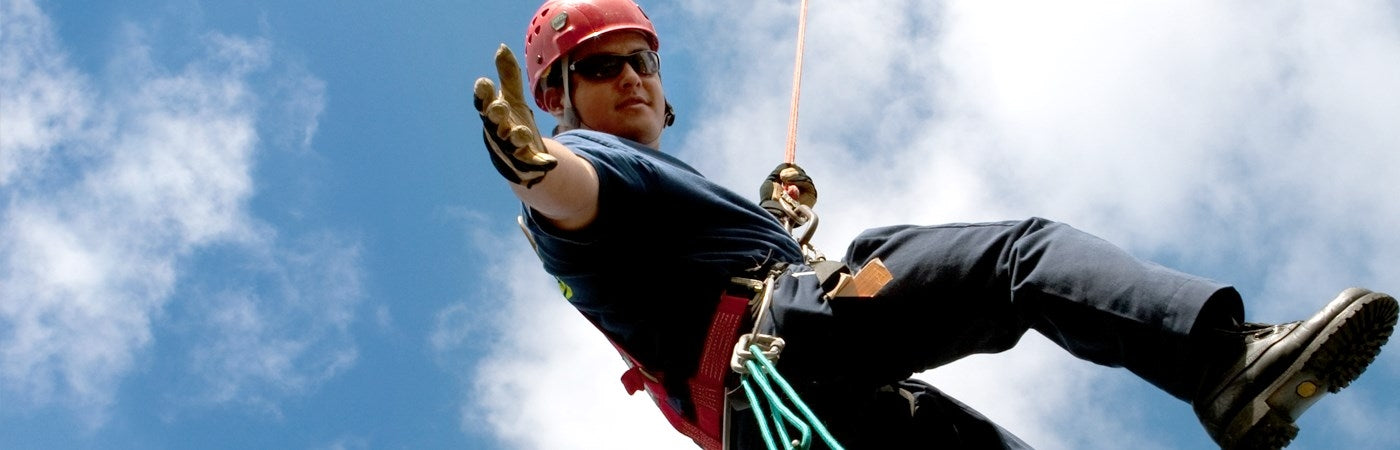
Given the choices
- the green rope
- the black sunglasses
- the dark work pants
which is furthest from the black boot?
the black sunglasses

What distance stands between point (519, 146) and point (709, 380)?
1.08 m

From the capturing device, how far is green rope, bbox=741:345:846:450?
321cm

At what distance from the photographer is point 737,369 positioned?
12.3 ft

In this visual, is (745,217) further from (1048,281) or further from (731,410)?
(1048,281)

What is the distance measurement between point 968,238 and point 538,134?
1128 mm

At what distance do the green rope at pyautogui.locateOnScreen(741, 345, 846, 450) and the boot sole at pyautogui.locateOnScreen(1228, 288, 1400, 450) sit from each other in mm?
867

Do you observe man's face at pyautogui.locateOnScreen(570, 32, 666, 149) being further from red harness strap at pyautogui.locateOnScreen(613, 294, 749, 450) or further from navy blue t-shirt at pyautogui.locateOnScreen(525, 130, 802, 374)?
red harness strap at pyautogui.locateOnScreen(613, 294, 749, 450)

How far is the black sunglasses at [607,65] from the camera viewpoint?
4.80 metres

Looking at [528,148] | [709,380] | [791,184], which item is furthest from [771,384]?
[791,184]

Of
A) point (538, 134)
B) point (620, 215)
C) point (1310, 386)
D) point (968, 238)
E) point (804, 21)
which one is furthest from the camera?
point (804, 21)

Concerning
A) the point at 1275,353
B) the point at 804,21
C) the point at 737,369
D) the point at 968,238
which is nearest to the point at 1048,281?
the point at 968,238

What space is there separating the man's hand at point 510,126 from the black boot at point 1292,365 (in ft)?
5.18

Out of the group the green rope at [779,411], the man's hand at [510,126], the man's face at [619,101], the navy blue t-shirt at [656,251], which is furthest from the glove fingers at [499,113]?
the man's face at [619,101]

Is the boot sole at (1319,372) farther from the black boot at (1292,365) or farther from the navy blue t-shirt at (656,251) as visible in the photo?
the navy blue t-shirt at (656,251)
